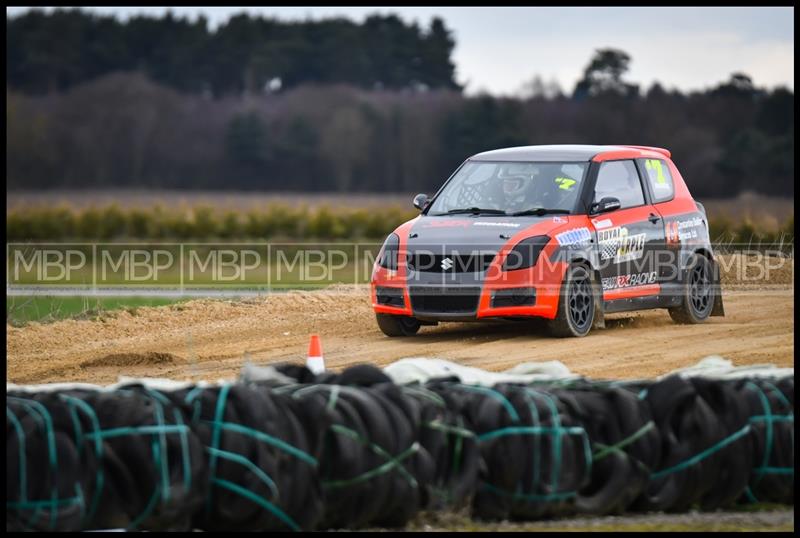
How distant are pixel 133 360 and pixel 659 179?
6.28 meters

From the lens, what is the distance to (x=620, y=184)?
15422 millimetres

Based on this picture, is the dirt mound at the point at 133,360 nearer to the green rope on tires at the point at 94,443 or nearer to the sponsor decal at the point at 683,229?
the sponsor decal at the point at 683,229

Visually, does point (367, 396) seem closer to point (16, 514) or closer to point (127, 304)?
point (16, 514)

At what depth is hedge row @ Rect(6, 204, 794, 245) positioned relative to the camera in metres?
37.3

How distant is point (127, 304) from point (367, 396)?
13.8 m

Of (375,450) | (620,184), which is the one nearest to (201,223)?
(620,184)

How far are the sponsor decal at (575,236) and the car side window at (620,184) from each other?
0.53 meters

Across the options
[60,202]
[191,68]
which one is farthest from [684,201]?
[191,68]

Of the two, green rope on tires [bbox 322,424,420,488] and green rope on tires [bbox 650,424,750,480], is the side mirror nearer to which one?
green rope on tires [bbox 650,424,750,480]

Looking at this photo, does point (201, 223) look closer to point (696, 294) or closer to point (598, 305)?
point (696, 294)

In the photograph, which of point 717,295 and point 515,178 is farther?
point 717,295

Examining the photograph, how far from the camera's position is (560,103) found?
6009 cm

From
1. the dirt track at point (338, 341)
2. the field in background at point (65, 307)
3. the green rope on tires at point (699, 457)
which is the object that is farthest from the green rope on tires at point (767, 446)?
the field in background at point (65, 307)

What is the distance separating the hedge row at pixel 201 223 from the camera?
1469 inches
